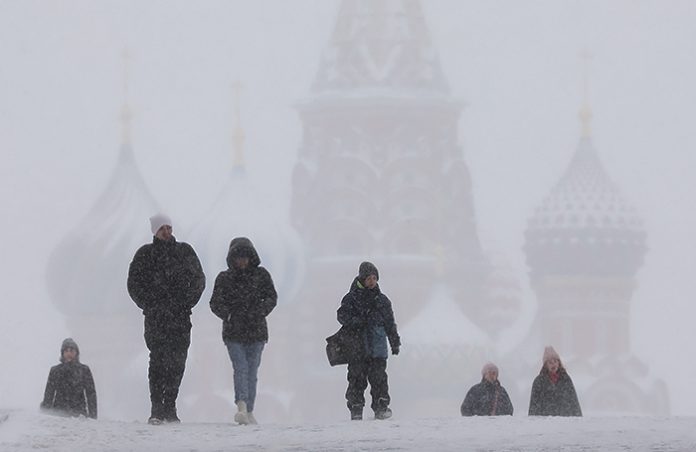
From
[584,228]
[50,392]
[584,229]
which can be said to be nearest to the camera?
[50,392]

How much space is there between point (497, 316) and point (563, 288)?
19.4 feet

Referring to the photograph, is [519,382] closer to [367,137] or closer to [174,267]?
[367,137]

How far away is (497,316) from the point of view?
367 feet

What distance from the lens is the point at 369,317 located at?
17047 millimetres

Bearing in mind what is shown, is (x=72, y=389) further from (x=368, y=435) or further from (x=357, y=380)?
(x=368, y=435)

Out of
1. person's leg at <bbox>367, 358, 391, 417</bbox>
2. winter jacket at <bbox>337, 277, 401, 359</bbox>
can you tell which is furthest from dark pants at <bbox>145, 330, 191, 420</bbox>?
person's leg at <bbox>367, 358, 391, 417</bbox>

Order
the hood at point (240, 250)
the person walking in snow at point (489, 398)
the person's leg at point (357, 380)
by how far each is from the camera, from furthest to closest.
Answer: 1. the person walking in snow at point (489, 398)
2. the person's leg at point (357, 380)
3. the hood at point (240, 250)

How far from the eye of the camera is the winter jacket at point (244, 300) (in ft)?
55.4

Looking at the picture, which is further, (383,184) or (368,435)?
(383,184)

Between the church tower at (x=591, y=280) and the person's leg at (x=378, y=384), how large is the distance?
8217 centimetres

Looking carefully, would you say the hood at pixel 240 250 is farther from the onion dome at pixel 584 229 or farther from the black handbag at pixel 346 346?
the onion dome at pixel 584 229

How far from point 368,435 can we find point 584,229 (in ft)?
305

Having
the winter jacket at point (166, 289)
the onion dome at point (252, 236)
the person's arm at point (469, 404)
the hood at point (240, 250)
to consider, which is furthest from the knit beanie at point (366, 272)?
the onion dome at point (252, 236)

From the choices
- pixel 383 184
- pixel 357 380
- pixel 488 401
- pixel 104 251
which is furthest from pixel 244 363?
pixel 104 251
